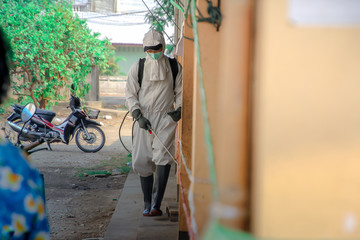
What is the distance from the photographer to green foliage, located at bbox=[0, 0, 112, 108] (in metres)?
12.5

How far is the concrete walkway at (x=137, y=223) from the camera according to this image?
15.5 feet

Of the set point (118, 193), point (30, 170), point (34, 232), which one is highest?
point (30, 170)

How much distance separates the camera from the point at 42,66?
13.1 meters

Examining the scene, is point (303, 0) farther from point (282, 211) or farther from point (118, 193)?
point (118, 193)

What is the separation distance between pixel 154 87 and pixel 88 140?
5.32m

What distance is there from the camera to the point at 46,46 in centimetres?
1284

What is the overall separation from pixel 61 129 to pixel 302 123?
927 cm

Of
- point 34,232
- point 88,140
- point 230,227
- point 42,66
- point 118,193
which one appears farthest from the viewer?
point 42,66

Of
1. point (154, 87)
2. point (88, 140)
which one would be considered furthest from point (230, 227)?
point (88, 140)

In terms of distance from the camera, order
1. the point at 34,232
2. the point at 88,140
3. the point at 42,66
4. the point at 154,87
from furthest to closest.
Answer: the point at 42,66 → the point at 88,140 → the point at 154,87 → the point at 34,232

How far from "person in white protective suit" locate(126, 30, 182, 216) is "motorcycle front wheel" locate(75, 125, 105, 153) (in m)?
5.12

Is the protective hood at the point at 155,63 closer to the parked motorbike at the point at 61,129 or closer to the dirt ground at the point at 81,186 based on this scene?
the dirt ground at the point at 81,186

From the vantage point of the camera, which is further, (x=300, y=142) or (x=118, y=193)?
(x=118, y=193)

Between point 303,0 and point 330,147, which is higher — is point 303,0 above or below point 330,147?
above
